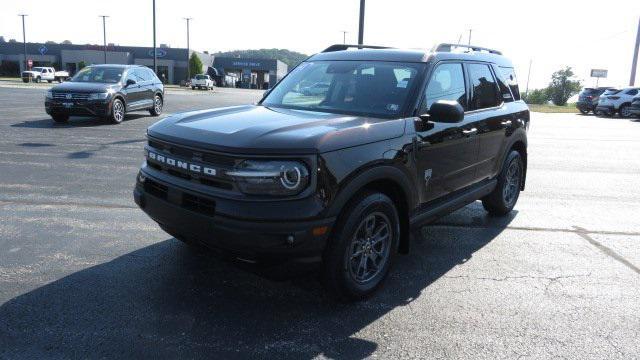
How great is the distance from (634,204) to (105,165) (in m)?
8.34

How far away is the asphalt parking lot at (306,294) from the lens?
129 inches

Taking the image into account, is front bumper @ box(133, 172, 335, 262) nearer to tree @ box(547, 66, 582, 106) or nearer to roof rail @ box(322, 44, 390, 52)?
roof rail @ box(322, 44, 390, 52)

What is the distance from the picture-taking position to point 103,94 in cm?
1399

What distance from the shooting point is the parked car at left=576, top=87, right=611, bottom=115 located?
33.2 metres

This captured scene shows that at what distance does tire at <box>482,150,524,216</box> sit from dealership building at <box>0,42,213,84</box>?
261 feet

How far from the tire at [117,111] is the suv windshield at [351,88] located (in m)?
10.6

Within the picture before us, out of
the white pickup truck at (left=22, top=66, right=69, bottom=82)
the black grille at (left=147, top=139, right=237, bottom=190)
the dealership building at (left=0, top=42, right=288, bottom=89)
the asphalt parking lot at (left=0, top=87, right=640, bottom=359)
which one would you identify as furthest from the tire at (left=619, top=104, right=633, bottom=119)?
the dealership building at (left=0, top=42, right=288, bottom=89)

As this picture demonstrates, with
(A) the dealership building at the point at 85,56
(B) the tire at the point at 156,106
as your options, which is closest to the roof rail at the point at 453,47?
(B) the tire at the point at 156,106

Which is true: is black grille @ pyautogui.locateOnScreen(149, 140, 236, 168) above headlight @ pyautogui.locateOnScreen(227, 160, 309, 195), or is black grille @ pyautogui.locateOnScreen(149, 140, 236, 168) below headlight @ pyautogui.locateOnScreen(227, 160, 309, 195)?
above

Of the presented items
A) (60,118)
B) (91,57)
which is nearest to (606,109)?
(60,118)

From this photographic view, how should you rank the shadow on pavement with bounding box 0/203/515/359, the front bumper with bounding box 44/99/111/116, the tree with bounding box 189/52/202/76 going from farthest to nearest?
1. the tree with bounding box 189/52/202/76
2. the front bumper with bounding box 44/99/111/116
3. the shadow on pavement with bounding box 0/203/515/359

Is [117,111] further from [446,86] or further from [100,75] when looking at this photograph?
[446,86]

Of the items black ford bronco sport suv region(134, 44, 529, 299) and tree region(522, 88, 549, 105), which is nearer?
black ford bronco sport suv region(134, 44, 529, 299)

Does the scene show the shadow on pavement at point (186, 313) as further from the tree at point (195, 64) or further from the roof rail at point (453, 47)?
the tree at point (195, 64)
